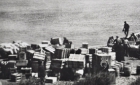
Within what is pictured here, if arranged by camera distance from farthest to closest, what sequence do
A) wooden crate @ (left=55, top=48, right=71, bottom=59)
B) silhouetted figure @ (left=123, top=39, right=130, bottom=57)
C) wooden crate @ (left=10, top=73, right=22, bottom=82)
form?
silhouetted figure @ (left=123, top=39, right=130, bottom=57), wooden crate @ (left=55, top=48, right=71, bottom=59), wooden crate @ (left=10, top=73, right=22, bottom=82)

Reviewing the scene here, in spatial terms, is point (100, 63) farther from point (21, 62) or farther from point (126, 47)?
point (126, 47)

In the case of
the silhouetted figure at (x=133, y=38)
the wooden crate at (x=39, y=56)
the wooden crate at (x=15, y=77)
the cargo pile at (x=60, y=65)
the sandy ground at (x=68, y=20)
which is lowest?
the wooden crate at (x=15, y=77)

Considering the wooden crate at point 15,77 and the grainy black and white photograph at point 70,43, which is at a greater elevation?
the grainy black and white photograph at point 70,43

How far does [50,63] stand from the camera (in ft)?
51.5

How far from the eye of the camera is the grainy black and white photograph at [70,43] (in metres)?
14.7

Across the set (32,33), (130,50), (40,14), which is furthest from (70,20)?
(130,50)

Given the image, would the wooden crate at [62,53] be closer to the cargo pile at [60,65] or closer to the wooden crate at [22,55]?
the cargo pile at [60,65]

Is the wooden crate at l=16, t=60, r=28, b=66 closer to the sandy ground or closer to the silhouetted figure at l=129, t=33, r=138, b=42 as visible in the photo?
the silhouetted figure at l=129, t=33, r=138, b=42

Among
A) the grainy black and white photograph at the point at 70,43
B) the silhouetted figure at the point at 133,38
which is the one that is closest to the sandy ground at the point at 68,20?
the grainy black and white photograph at the point at 70,43

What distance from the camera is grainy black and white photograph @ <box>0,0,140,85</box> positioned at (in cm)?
1469

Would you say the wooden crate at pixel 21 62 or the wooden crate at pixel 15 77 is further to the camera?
the wooden crate at pixel 21 62

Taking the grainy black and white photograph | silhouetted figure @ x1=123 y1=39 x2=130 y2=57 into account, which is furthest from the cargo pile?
silhouetted figure @ x1=123 y1=39 x2=130 y2=57

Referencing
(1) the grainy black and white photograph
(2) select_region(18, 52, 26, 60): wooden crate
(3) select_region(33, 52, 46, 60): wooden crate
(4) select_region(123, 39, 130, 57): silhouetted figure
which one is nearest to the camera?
(1) the grainy black and white photograph

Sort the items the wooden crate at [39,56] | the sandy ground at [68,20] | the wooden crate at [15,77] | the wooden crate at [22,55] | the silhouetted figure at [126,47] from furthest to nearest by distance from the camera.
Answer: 1. the sandy ground at [68,20]
2. the silhouetted figure at [126,47]
3. the wooden crate at [22,55]
4. the wooden crate at [39,56]
5. the wooden crate at [15,77]
